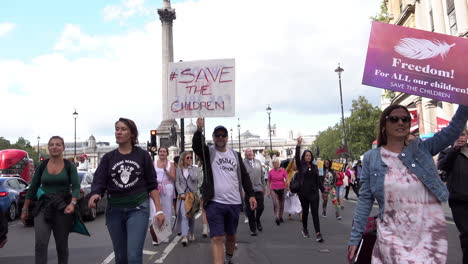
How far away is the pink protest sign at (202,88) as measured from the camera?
7.46 meters

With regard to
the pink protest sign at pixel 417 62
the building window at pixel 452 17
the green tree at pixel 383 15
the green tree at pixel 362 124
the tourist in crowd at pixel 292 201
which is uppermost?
the green tree at pixel 383 15

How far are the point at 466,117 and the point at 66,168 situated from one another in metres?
4.19

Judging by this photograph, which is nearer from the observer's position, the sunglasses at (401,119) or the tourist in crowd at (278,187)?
the sunglasses at (401,119)

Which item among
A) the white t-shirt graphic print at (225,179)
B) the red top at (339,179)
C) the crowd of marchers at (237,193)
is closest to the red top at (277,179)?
the red top at (339,179)

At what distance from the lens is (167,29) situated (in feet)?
159

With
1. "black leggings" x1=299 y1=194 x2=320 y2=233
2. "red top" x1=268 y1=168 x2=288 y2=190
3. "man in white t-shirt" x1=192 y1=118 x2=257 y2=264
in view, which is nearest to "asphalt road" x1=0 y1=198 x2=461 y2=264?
"black leggings" x1=299 y1=194 x2=320 y2=233

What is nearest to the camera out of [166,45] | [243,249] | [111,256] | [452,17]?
[111,256]

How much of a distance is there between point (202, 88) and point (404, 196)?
5.07 m

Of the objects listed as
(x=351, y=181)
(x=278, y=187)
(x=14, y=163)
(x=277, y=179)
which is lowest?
(x=351, y=181)

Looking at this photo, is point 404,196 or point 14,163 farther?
point 14,163

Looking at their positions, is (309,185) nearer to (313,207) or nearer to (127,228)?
(313,207)

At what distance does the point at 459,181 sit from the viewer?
5.27 m

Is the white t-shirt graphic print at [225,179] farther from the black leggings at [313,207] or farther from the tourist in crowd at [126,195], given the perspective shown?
the black leggings at [313,207]

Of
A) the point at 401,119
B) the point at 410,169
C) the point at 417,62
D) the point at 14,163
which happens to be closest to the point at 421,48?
the point at 417,62
